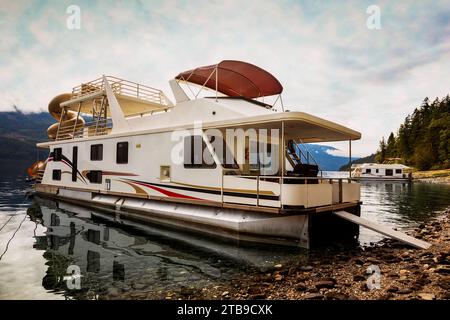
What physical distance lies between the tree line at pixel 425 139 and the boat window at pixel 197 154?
77245 mm

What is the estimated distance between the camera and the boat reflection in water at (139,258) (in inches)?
237

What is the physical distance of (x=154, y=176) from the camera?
38.8 feet

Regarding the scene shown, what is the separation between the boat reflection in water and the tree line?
77992 mm

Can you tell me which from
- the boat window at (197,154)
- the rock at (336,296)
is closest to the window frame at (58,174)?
the boat window at (197,154)

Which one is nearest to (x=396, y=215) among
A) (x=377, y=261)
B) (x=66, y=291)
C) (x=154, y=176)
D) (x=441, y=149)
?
(x=377, y=261)

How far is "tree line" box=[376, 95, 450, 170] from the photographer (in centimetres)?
7038

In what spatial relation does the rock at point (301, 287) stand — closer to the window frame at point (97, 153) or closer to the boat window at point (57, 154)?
the window frame at point (97, 153)

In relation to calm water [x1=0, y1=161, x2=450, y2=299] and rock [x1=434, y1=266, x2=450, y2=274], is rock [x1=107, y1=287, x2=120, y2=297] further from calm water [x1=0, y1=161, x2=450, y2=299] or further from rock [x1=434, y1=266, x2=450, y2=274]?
rock [x1=434, y1=266, x2=450, y2=274]

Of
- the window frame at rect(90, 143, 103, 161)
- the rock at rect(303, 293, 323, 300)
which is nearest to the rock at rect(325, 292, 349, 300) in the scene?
the rock at rect(303, 293, 323, 300)

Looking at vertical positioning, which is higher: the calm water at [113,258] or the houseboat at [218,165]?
the houseboat at [218,165]

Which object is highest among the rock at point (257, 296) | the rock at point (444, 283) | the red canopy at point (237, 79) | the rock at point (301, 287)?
the red canopy at point (237, 79)

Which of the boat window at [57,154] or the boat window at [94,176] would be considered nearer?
the boat window at [94,176]

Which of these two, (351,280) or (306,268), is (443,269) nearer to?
(351,280)
